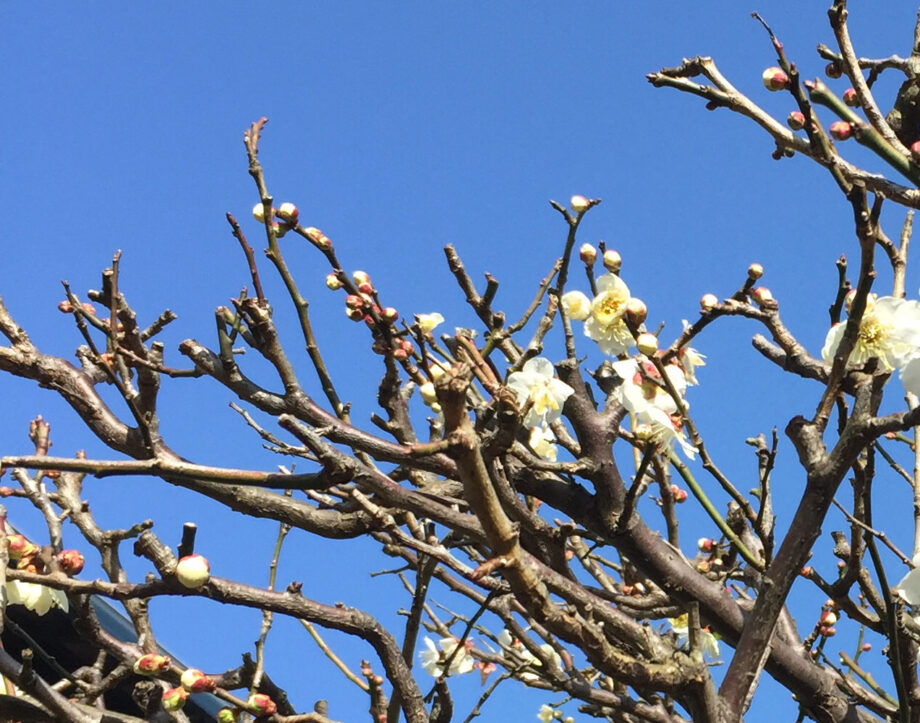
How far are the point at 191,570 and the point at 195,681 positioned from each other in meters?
0.66

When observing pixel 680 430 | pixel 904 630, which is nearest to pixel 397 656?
pixel 680 430

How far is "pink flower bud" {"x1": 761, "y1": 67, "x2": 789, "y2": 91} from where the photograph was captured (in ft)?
8.46

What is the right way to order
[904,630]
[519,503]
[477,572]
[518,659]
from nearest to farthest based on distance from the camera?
[477,572], [519,503], [904,630], [518,659]

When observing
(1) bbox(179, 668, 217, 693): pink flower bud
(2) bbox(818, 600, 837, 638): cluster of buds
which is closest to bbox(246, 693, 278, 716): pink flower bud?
(1) bbox(179, 668, 217, 693): pink flower bud

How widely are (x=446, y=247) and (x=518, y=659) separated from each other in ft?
5.20

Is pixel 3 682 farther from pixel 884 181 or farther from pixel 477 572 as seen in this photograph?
pixel 884 181

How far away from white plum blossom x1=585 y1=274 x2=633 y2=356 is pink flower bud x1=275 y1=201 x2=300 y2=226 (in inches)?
35.4

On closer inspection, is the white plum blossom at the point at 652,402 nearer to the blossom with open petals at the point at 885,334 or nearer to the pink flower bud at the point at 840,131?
the blossom with open petals at the point at 885,334

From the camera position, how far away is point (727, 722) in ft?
6.05

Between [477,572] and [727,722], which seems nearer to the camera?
[477,572]

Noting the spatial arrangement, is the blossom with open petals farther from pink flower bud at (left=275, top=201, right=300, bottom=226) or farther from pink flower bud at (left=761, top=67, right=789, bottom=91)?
pink flower bud at (left=275, top=201, right=300, bottom=226)

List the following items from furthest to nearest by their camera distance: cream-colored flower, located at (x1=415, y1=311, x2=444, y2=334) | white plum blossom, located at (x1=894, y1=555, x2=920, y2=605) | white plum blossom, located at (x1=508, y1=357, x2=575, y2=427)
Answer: cream-colored flower, located at (x1=415, y1=311, x2=444, y2=334), white plum blossom, located at (x1=508, y1=357, x2=575, y2=427), white plum blossom, located at (x1=894, y1=555, x2=920, y2=605)

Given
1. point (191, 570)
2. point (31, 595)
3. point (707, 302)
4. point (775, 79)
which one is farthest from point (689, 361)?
point (31, 595)

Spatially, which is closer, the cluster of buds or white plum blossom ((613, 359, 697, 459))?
white plum blossom ((613, 359, 697, 459))
